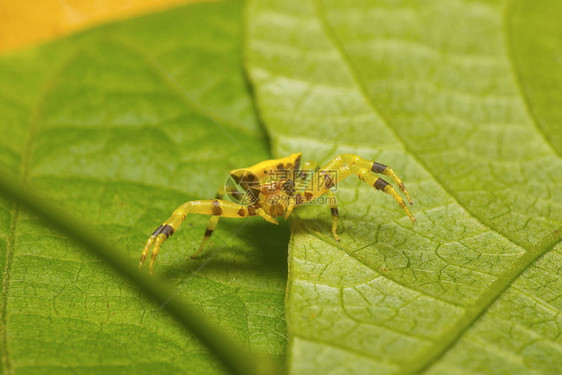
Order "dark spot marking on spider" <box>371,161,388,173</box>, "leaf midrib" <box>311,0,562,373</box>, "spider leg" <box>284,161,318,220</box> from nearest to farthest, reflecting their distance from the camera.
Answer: "leaf midrib" <box>311,0,562,373</box> → "dark spot marking on spider" <box>371,161,388,173</box> → "spider leg" <box>284,161,318,220</box>

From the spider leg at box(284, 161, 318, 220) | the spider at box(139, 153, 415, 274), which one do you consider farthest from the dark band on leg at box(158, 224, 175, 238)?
the spider leg at box(284, 161, 318, 220)

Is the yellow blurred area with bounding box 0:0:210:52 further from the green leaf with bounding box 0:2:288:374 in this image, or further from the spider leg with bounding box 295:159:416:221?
the spider leg with bounding box 295:159:416:221

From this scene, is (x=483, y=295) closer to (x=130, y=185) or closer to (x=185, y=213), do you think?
(x=185, y=213)

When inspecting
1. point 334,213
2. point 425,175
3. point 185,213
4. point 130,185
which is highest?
point 425,175

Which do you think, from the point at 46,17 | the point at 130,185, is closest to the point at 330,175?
the point at 130,185

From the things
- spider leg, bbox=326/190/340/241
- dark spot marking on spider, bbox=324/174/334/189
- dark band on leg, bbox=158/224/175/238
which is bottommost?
dark band on leg, bbox=158/224/175/238

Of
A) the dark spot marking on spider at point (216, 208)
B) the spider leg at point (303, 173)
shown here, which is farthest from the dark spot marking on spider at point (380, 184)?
the dark spot marking on spider at point (216, 208)

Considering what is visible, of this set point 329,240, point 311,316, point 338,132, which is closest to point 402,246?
point 329,240
